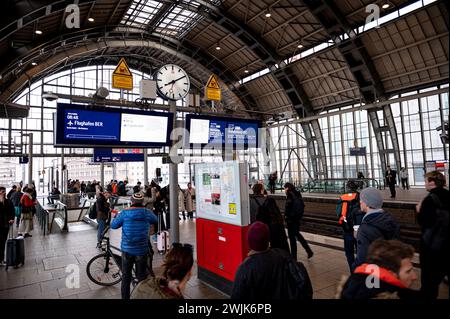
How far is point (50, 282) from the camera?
5.57m

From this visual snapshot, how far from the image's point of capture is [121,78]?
277 inches

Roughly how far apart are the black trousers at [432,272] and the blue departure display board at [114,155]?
1791 cm

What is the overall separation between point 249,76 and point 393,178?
1757cm

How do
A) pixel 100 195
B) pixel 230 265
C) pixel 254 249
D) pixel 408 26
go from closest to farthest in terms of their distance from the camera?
pixel 254 249
pixel 230 265
pixel 100 195
pixel 408 26

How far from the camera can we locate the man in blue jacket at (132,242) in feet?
14.2

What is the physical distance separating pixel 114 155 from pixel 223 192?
14679mm

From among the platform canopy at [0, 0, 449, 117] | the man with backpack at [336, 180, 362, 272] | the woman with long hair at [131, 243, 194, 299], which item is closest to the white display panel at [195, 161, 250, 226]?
the man with backpack at [336, 180, 362, 272]

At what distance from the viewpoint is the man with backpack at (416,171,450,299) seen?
4.09 ft

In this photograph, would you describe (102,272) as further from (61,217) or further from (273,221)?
(61,217)

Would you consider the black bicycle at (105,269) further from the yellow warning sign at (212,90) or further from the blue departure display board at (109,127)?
the yellow warning sign at (212,90)

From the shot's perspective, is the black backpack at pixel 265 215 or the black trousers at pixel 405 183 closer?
the black backpack at pixel 265 215

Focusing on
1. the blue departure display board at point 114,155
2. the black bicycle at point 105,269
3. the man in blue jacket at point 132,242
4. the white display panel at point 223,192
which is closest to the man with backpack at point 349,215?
the white display panel at point 223,192

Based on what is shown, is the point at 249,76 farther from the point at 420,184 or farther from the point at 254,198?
the point at 254,198
